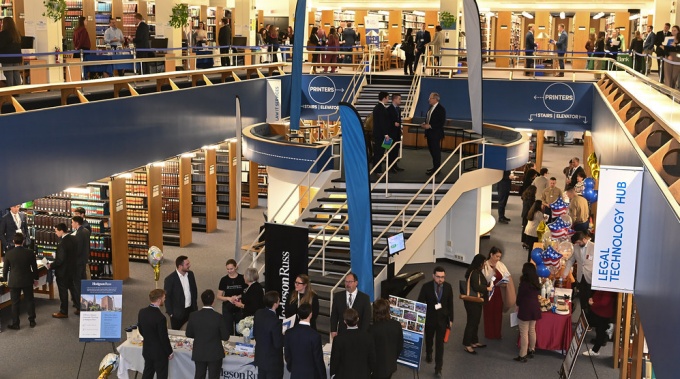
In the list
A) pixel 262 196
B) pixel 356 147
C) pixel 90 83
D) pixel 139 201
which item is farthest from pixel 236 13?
pixel 356 147

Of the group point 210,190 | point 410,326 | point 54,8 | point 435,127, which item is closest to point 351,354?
point 410,326

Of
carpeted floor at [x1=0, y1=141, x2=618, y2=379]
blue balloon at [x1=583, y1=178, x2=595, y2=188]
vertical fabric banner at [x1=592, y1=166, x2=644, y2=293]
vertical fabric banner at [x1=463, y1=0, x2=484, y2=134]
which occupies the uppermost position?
vertical fabric banner at [x1=463, y1=0, x2=484, y2=134]

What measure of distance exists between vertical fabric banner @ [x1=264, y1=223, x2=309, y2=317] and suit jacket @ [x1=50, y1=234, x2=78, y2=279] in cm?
317

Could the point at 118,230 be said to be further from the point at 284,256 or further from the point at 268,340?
the point at 268,340

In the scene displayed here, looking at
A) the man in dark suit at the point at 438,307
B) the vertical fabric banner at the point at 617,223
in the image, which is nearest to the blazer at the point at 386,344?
the man in dark suit at the point at 438,307

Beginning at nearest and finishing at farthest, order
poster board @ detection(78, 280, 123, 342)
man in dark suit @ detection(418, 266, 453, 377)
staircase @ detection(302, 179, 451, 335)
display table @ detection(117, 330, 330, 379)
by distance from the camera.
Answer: display table @ detection(117, 330, 330, 379), poster board @ detection(78, 280, 123, 342), man in dark suit @ detection(418, 266, 453, 377), staircase @ detection(302, 179, 451, 335)

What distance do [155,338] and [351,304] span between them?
201 cm

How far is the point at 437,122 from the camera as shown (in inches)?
552

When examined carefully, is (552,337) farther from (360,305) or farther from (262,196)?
(262,196)

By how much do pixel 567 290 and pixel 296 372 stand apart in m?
4.47

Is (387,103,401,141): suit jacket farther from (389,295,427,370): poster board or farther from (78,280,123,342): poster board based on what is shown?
(78,280,123,342): poster board

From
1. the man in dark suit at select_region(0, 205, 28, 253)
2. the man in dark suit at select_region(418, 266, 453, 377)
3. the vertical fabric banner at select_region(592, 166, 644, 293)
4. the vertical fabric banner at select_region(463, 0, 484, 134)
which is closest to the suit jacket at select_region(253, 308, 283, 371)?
the man in dark suit at select_region(418, 266, 453, 377)

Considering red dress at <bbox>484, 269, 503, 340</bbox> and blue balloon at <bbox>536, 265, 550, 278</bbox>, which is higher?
blue balloon at <bbox>536, 265, 550, 278</bbox>

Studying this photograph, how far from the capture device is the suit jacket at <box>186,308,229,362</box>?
8.28 meters
